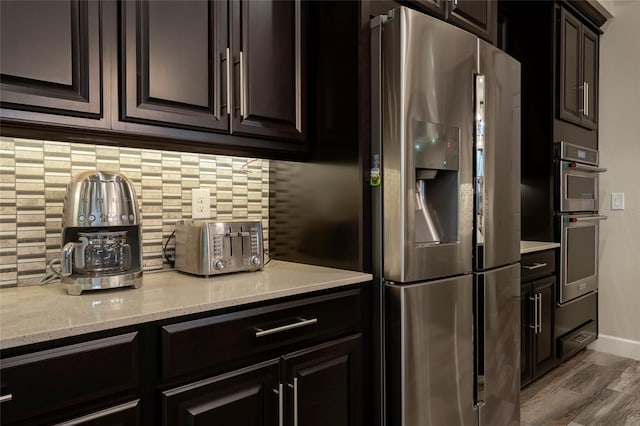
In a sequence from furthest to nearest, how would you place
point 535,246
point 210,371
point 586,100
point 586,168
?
point 586,100, point 586,168, point 535,246, point 210,371

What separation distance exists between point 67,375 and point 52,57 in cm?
84

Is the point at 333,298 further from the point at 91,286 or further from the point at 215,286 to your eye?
the point at 91,286

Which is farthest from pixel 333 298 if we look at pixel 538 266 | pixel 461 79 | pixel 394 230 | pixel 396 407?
pixel 538 266

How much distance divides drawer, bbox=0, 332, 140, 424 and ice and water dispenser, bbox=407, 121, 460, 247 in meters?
1.05

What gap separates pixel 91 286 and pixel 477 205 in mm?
1444

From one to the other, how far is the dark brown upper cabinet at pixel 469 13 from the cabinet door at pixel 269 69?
1.88 ft

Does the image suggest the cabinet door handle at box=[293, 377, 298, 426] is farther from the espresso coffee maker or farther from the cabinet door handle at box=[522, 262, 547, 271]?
the cabinet door handle at box=[522, 262, 547, 271]

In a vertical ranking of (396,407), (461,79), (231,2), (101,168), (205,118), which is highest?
(231,2)

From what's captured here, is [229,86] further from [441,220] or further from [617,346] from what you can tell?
[617,346]

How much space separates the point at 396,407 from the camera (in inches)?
60.3

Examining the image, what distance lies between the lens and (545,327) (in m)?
2.62

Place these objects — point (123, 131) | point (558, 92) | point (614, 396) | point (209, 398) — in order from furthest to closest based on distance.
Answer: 1. point (558, 92)
2. point (614, 396)
3. point (123, 131)
4. point (209, 398)

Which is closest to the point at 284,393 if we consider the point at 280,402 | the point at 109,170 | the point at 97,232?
the point at 280,402

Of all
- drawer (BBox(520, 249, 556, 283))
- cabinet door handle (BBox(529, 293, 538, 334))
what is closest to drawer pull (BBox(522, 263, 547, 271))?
drawer (BBox(520, 249, 556, 283))
